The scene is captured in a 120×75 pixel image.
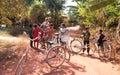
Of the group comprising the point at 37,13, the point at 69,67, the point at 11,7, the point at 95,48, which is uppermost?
the point at 37,13

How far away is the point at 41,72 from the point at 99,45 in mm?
4155

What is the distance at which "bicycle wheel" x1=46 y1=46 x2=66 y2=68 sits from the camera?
27.0 feet

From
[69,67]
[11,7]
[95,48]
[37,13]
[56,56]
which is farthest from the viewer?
[37,13]

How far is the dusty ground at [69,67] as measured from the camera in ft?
26.5

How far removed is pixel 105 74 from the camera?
8.20 meters

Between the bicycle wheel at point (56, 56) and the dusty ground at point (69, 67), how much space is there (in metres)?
0.19

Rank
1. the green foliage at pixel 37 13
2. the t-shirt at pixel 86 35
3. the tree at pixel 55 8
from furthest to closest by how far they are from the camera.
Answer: the tree at pixel 55 8 < the green foliage at pixel 37 13 < the t-shirt at pixel 86 35

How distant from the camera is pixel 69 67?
8.68 m

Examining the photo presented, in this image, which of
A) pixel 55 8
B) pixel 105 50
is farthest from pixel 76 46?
pixel 55 8

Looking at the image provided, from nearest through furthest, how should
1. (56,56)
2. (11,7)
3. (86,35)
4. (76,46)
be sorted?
1. (56,56)
2. (86,35)
3. (76,46)
4. (11,7)

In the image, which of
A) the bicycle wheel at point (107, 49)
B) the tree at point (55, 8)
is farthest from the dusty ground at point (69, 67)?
the tree at point (55, 8)

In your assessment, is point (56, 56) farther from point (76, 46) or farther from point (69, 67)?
point (76, 46)

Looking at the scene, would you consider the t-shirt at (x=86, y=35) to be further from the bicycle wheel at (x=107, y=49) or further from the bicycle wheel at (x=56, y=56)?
the bicycle wheel at (x=56, y=56)

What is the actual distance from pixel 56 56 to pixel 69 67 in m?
0.74
